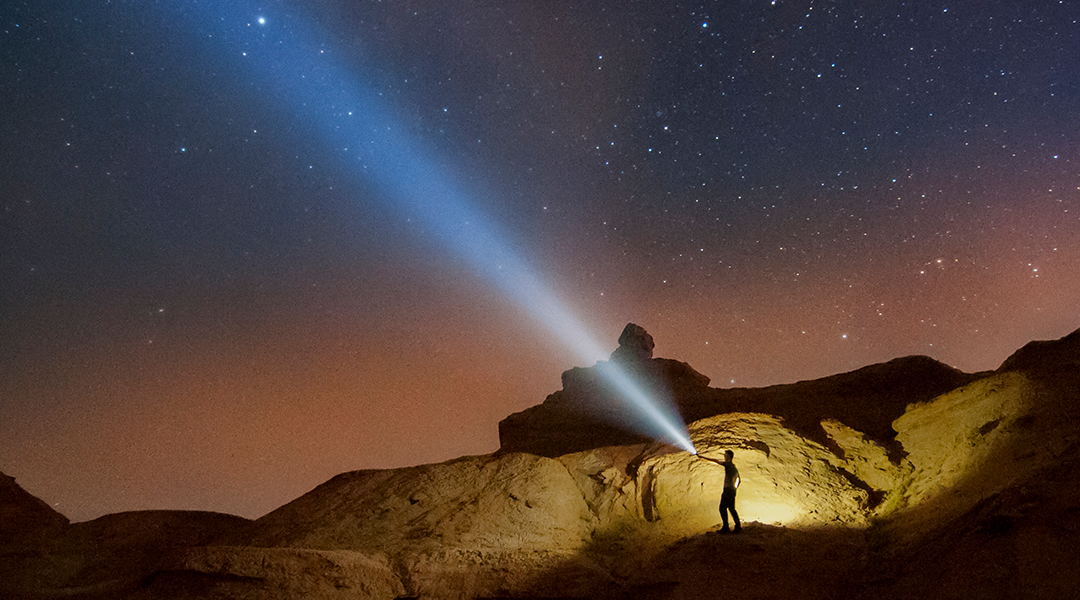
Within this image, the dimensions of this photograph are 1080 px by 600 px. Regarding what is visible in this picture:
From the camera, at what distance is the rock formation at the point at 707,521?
9203 millimetres

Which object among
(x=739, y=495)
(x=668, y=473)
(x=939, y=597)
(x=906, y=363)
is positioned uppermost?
(x=906, y=363)

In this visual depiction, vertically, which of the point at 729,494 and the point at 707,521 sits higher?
the point at 729,494

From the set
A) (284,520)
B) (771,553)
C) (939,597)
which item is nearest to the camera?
(939,597)

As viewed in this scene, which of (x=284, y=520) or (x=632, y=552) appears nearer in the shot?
(x=632, y=552)

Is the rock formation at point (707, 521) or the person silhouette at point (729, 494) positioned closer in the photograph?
the rock formation at point (707, 521)

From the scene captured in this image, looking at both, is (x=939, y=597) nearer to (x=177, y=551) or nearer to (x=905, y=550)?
(x=905, y=550)

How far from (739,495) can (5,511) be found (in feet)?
73.6

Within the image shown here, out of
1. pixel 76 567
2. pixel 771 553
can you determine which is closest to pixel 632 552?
pixel 771 553

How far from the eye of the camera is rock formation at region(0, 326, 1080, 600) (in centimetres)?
920

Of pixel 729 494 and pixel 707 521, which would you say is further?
pixel 707 521

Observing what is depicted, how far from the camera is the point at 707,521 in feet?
46.0

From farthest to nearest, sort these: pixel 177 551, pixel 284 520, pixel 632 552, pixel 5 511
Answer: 1. pixel 5 511
2. pixel 284 520
3. pixel 632 552
4. pixel 177 551

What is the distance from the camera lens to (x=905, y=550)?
32.9ft

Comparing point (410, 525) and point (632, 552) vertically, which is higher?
point (410, 525)
